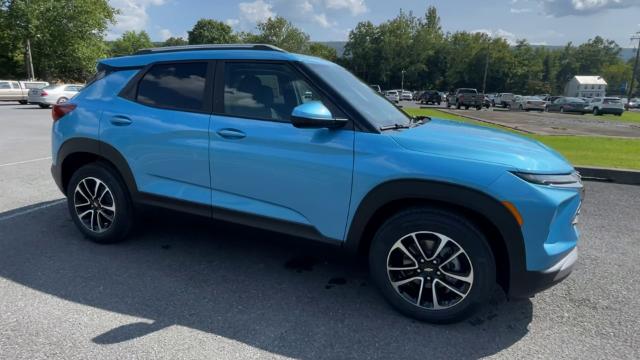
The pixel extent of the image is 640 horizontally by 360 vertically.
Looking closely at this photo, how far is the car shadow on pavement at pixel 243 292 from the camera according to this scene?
8.80 feet

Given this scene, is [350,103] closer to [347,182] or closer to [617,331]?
[347,182]

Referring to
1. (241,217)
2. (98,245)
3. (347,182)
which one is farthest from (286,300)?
(98,245)

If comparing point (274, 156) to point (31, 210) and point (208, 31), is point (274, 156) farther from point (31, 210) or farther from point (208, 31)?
point (208, 31)

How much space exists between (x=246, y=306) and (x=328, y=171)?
112cm

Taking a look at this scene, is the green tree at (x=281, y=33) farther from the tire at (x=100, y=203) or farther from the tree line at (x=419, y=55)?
the tire at (x=100, y=203)

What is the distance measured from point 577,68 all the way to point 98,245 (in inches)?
5743

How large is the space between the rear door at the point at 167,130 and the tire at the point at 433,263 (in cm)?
150

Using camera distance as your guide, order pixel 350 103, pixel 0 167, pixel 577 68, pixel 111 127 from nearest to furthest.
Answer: pixel 350 103
pixel 111 127
pixel 0 167
pixel 577 68

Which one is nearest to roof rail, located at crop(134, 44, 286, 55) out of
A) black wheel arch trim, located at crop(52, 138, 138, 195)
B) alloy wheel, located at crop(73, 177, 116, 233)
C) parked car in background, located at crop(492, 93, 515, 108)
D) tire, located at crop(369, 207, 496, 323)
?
black wheel arch trim, located at crop(52, 138, 138, 195)

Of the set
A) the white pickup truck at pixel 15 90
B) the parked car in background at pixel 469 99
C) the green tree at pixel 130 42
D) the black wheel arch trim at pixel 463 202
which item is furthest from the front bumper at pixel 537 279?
the green tree at pixel 130 42

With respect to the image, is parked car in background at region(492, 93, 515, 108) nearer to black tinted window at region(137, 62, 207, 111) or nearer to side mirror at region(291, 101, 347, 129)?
black tinted window at region(137, 62, 207, 111)

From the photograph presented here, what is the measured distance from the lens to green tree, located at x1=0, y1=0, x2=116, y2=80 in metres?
39.4

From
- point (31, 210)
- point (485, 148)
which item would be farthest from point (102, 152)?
point (485, 148)

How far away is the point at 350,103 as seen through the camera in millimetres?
3082
